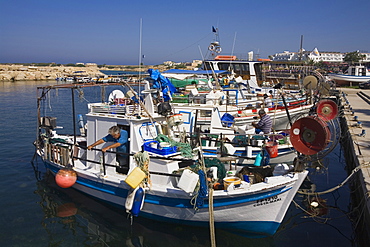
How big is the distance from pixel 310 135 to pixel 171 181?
A: 3486 mm

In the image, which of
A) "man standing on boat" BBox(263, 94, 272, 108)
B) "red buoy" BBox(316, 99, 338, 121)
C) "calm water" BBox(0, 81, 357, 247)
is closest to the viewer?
"calm water" BBox(0, 81, 357, 247)

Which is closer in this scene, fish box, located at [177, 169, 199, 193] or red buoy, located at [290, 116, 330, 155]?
red buoy, located at [290, 116, 330, 155]

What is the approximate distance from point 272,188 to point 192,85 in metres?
15.7

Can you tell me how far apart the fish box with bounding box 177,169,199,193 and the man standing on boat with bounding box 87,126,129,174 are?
2210mm

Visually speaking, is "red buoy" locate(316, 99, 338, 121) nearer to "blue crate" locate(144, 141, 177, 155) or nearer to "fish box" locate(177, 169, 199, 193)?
"blue crate" locate(144, 141, 177, 155)

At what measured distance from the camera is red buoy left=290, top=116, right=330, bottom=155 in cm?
720

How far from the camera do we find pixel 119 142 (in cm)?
909

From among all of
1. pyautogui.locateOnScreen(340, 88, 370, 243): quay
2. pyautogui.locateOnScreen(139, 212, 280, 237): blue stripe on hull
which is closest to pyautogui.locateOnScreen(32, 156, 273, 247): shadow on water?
pyautogui.locateOnScreen(139, 212, 280, 237): blue stripe on hull

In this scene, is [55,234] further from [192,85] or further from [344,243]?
[192,85]

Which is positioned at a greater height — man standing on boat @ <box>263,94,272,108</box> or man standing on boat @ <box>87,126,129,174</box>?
man standing on boat @ <box>263,94,272,108</box>

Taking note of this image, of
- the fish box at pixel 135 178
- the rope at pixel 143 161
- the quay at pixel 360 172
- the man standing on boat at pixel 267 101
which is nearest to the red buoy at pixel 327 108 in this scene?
the quay at pixel 360 172

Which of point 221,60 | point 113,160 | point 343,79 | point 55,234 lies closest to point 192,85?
point 221,60

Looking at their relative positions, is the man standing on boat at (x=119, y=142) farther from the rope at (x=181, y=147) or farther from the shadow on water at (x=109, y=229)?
the shadow on water at (x=109, y=229)

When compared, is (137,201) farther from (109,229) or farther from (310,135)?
(310,135)
